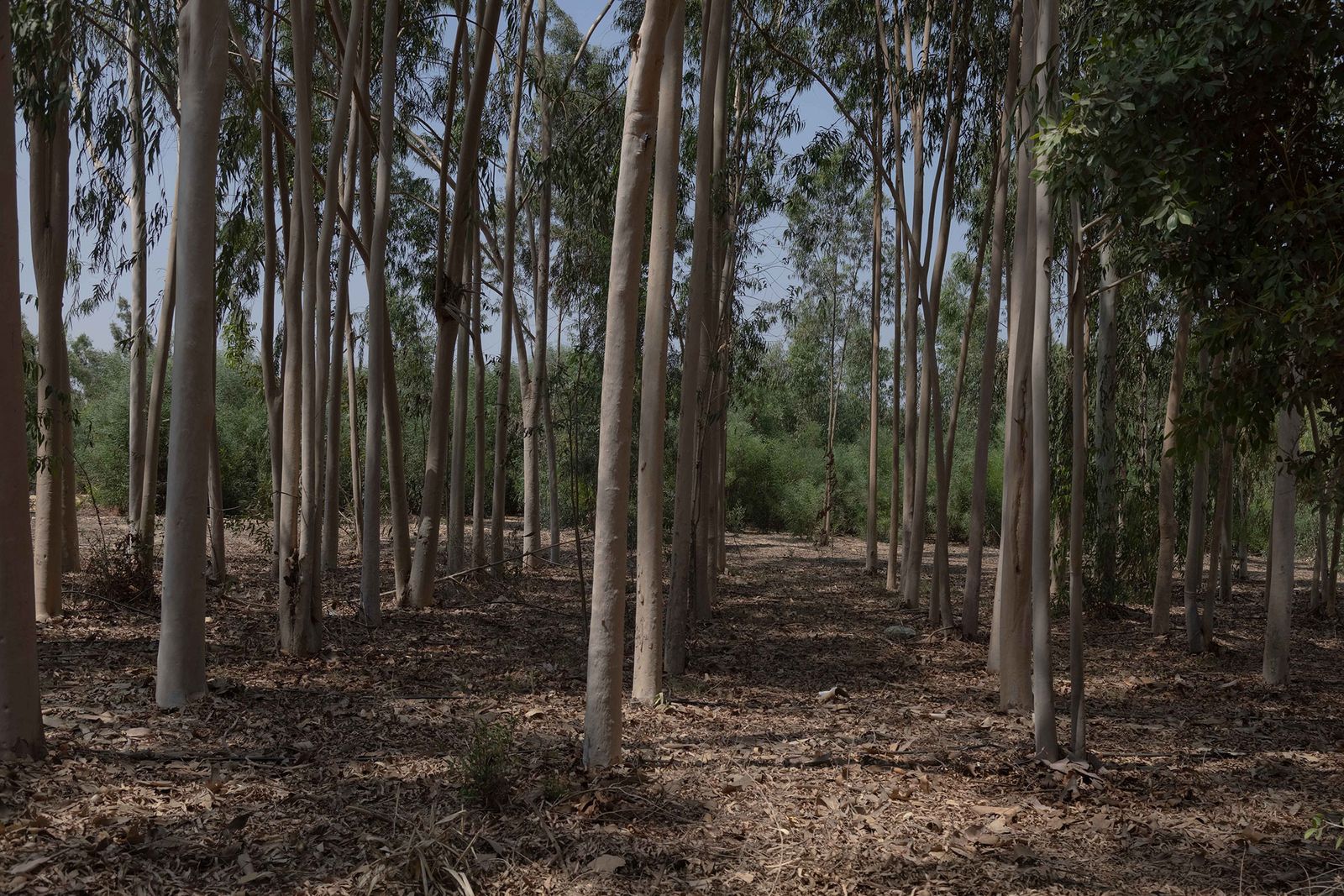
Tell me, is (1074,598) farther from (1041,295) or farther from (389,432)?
(389,432)

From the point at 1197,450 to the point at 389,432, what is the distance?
21.8ft

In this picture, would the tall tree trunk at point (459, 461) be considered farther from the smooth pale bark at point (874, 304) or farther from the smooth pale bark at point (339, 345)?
the smooth pale bark at point (874, 304)

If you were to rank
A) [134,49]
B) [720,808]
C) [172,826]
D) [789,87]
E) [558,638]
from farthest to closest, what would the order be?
[789,87]
[134,49]
[558,638]
[720,808]
[172,826]

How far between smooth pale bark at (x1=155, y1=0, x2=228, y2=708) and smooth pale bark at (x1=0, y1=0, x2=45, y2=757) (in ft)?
3.33

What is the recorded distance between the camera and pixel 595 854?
3545 mm

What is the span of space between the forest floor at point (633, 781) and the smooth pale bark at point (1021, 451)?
416mm

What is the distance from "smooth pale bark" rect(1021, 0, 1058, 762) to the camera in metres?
4.51

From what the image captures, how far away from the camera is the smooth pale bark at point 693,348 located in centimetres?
632

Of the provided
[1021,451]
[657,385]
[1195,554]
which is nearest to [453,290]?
[657,385]

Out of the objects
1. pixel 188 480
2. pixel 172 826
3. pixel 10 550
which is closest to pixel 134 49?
pixel 188 480

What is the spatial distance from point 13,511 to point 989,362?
254 inches

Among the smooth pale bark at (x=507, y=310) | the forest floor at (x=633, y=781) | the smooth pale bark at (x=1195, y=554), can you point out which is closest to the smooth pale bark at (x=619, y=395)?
the forest floor at (x=633, y=781)

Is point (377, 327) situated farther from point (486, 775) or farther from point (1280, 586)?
point (1280, 586)

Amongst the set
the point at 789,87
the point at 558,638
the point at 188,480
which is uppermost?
the point at 789,87
